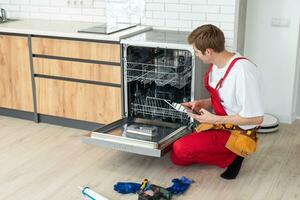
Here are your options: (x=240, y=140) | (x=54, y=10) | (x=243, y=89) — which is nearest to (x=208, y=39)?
(x=243, y=89)

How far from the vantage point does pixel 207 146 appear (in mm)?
3076

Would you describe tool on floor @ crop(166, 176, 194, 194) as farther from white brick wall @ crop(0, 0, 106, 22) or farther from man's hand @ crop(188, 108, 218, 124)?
white brick wall @ crop(0, 0, 106, 22)

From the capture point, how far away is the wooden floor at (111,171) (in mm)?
2885

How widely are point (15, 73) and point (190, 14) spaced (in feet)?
5.18

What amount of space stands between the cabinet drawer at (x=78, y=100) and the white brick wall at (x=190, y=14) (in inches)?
Result: 30.5

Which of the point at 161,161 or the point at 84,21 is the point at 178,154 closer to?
the point at 161,161

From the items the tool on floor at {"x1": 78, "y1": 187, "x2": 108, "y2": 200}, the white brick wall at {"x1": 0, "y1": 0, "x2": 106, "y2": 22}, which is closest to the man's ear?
the tool on floor at {"x1": 78, "y1": 187, "x2": 108, "y2": 200}

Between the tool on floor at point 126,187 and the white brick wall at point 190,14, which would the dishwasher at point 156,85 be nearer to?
the white brick wall at point 190,14

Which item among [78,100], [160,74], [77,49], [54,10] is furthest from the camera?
[54,10]

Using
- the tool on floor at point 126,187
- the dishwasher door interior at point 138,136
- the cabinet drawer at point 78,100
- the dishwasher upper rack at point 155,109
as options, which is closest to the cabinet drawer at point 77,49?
the cabinet drawer at point 78,100

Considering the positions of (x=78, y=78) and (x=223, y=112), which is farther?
(x=78, y=78)

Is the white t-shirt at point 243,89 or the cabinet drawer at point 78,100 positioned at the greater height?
the white t-shirt at point 243,89

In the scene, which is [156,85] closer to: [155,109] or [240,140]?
[155,109]

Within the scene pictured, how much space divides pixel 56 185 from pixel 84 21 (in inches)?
73.2
